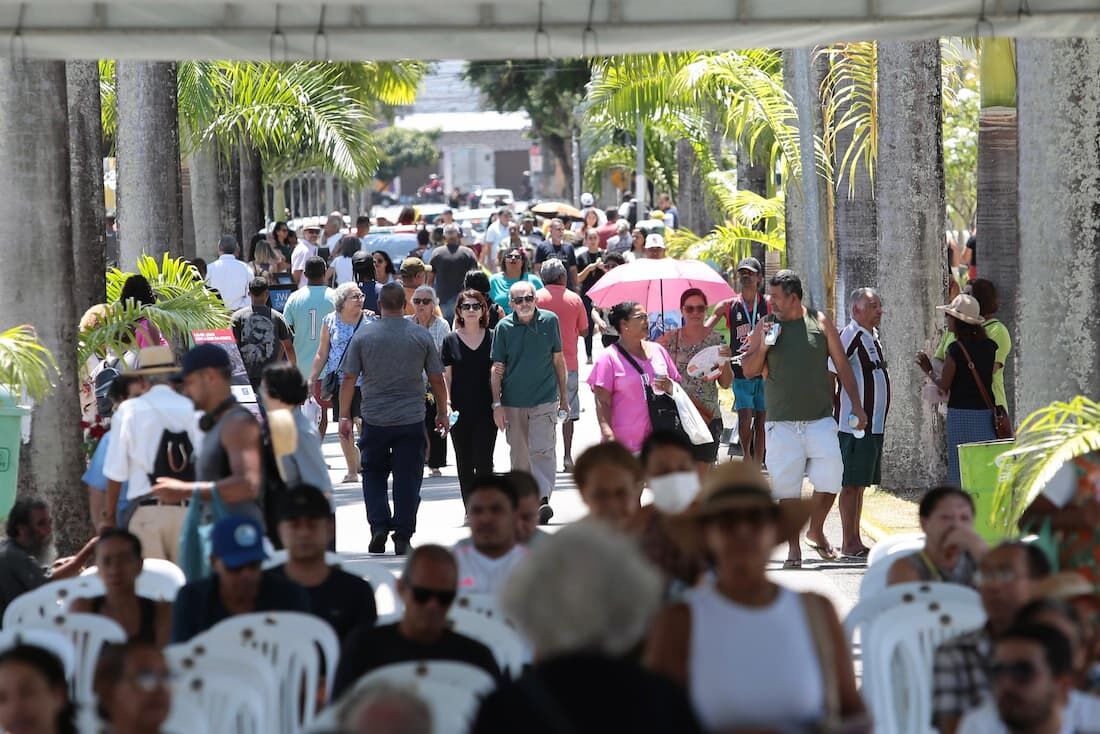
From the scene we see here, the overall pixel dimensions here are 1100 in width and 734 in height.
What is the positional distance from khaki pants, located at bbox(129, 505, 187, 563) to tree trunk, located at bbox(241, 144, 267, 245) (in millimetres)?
27819

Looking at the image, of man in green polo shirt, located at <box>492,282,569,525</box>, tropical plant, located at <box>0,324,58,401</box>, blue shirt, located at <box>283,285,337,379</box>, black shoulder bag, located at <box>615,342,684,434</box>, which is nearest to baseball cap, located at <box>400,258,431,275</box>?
blue shirt, located at <box>283,285,337,379</box>

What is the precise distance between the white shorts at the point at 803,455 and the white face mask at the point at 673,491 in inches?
203

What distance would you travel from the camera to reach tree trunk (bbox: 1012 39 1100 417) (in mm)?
10273

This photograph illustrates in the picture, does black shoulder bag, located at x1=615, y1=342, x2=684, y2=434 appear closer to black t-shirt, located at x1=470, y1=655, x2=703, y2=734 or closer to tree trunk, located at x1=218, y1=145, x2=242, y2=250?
black t-shirt, located at x1=470, y1=655, x2=703, y2=734

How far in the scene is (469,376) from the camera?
14211 millimetres

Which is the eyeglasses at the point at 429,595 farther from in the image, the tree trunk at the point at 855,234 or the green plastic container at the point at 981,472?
the tree trunk at the point at 855,234

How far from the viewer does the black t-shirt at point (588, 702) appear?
163 inches

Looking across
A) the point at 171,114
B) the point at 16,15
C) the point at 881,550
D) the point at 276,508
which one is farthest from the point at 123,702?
the point at 171,114

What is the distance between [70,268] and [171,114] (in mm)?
5704

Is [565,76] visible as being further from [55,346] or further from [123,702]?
[123,702]

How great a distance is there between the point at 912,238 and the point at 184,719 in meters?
10.8

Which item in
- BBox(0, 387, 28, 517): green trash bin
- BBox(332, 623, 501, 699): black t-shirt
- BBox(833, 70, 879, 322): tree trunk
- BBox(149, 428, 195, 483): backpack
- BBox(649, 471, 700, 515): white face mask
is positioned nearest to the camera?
BBox(332, 623, 501, 699): black t-shirt

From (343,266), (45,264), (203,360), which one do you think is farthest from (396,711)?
(343,266)

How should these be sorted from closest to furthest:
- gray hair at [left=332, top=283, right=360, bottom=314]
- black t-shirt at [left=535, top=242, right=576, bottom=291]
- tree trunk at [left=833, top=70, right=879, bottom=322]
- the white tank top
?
the white tank top → gray hair at [left=332, top=283, right=360, bottom=314] → tree trunk at [left=833, top=70, right=879, bottom=322] → black t-shirt at [left=535, top=242, right=576, bottom=291]
